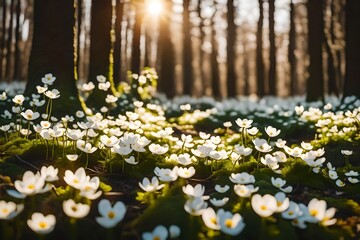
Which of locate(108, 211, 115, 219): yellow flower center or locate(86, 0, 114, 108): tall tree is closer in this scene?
locate(108, 211, 115, 219): yellow flower center

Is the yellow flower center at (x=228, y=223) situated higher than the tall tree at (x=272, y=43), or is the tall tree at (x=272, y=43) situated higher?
the tall tree at (x=272, y=43)

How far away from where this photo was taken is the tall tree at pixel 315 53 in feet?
36.3

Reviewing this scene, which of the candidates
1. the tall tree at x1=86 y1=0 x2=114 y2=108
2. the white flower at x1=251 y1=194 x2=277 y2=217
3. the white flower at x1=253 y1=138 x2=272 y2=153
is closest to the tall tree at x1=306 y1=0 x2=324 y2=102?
the tall tree at x1=86 y1=0 x2=114 y2=108

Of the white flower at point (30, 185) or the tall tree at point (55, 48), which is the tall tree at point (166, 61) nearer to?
the tall tree at point (55, 48)

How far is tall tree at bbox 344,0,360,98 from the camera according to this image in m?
8.63

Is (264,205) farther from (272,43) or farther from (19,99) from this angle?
(272,43)

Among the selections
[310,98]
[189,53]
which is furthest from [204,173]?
[189,53]

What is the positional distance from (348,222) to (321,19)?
401 inches

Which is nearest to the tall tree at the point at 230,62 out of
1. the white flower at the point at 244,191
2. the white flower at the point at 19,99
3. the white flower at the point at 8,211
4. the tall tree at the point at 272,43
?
the tall tree at the point at 272,43

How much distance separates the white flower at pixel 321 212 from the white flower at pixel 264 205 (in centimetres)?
27

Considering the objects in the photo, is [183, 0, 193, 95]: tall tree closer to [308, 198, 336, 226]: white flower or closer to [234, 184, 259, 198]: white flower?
[234, 184, 259, 198]: white flower

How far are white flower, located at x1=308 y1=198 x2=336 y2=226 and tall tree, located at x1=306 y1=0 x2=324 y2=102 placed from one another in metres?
9.18

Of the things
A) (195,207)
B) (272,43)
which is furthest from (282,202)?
(272,43)

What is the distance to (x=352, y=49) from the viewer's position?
8719mm
